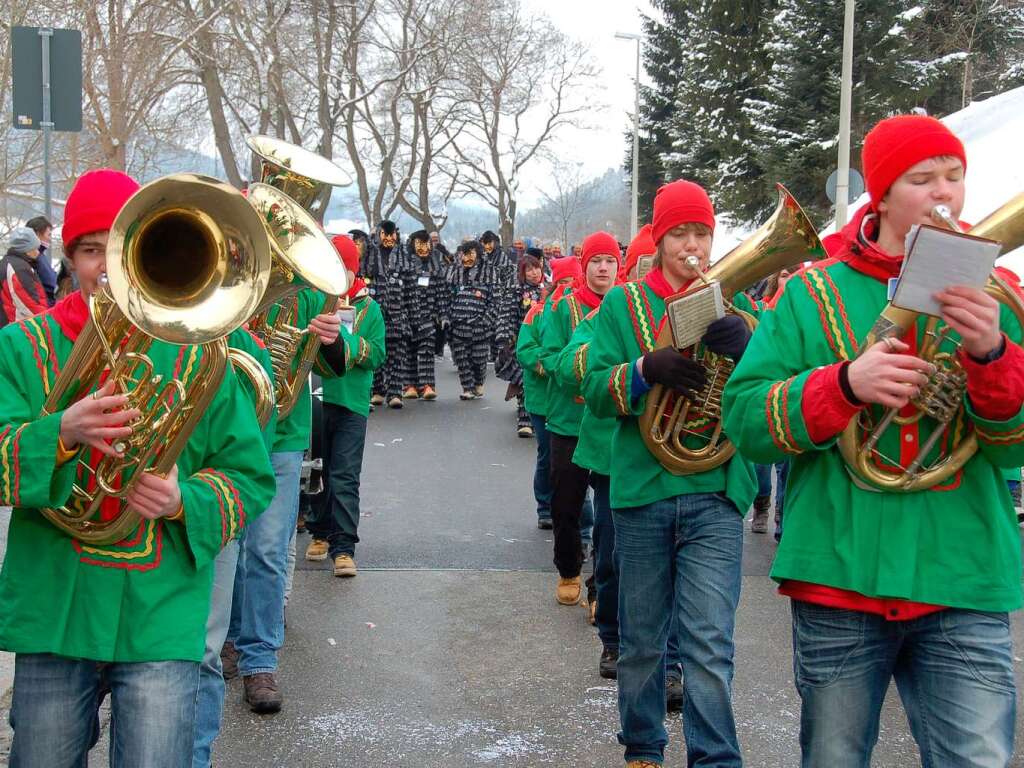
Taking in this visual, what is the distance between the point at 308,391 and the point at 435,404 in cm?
944

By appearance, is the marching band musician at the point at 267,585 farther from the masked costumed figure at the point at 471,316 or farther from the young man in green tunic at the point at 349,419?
the masked costumed figure at the point at 471,316

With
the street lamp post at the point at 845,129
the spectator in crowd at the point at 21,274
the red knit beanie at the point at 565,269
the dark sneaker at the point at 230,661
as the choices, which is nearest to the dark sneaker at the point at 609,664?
the dark sneaker at the point at 230,661

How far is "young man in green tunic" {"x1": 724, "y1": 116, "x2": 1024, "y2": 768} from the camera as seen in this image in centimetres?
259

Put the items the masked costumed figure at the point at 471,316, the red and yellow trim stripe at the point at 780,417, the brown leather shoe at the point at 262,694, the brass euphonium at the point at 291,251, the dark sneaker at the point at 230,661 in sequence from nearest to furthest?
1. the red and yellow trim stripe at the point at 780,417
2. the brass euphonium at the point at 291,251
3. the brown leather shoe at the point at 262,694
4. the dark sneaker at the point at 230,661
5. the masked costumed figure at the point at 471,316

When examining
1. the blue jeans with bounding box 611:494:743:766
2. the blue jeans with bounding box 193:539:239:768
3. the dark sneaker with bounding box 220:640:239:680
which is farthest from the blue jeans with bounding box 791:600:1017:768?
the dark sneaker with bounding box 220:640:239:680

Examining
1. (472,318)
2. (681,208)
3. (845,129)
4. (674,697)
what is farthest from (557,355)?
(845,129)

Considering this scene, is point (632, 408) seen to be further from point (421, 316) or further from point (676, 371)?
point (421, 316)

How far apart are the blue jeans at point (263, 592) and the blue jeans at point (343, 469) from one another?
182 cm

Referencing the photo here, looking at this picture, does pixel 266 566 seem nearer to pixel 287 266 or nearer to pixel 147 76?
pixel 287 266

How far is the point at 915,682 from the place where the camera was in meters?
2.74

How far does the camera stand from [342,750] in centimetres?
446

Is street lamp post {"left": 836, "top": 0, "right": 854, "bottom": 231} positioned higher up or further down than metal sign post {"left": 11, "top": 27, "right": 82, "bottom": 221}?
higher up

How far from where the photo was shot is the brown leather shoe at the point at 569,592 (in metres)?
6.36

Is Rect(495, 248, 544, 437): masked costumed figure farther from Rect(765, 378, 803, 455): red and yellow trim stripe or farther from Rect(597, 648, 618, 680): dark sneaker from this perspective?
Rect(765, 378, 803, 455): red and yellow trim stripe
